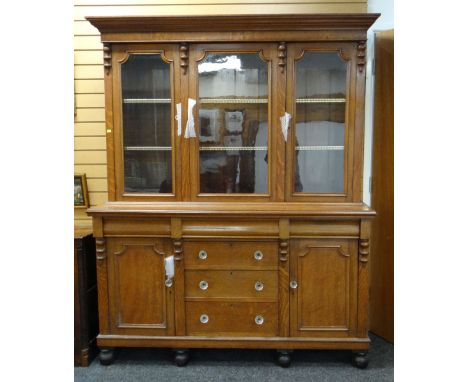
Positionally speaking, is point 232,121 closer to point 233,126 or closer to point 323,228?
point 233,126

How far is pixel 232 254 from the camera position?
2188 millimetres

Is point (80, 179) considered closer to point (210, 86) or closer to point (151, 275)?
→ point (151, 275)

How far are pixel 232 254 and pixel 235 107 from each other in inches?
35.2

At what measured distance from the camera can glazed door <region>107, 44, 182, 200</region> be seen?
Result: 86.0 inches

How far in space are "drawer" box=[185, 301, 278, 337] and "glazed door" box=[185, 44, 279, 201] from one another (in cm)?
64

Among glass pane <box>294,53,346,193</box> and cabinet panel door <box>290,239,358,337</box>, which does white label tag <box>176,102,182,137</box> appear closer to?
glass pane <box>294,53,346,193</box>

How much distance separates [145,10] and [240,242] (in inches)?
69.5

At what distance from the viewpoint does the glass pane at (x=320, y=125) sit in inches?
86.5

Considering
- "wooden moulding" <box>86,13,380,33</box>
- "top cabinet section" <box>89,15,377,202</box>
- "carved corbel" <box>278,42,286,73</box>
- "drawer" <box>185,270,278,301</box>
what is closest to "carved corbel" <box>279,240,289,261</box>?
"drawer" <box>185,270,278,301</box>

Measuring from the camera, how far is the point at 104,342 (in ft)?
7.34

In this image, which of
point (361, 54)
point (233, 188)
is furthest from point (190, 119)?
point (361, 54)

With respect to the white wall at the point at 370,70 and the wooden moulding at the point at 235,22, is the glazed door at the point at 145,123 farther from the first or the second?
the white wall at the point at 370,70

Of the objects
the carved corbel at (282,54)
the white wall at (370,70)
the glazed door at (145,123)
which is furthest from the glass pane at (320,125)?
the glazed door at (145,123)

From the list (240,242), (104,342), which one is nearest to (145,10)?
(240,242)
